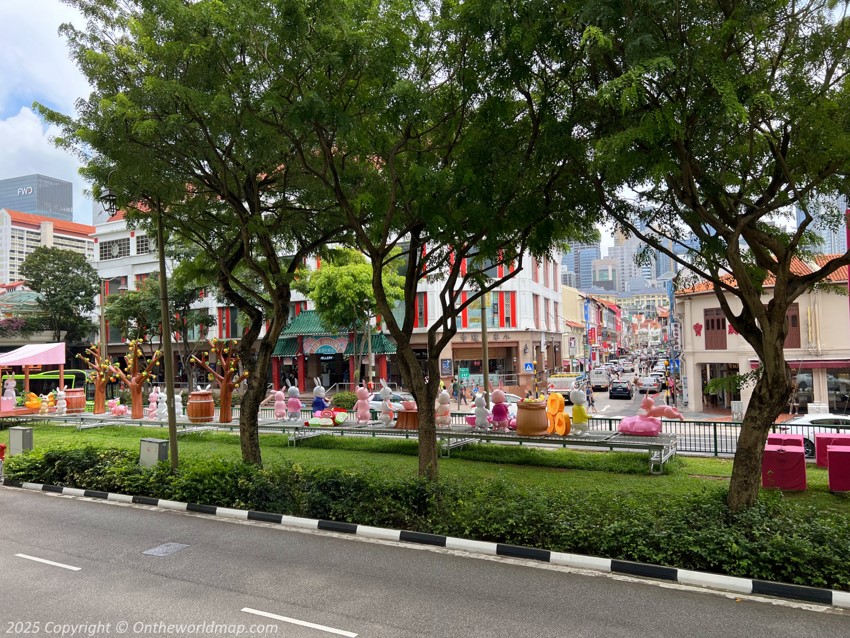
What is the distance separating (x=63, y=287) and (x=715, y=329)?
50.4 metres

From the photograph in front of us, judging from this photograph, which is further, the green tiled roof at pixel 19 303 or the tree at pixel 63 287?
the green tiled roof at pixel 19 303

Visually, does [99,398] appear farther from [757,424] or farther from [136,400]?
[757,424]

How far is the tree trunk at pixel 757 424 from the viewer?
24.9ft

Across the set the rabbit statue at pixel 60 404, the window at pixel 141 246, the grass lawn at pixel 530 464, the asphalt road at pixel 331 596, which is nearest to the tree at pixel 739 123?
the asphalt road at pixel 331 596

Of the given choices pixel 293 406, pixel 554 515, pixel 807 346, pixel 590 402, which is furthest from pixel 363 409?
pixel 807 346

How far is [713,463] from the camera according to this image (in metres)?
14.4

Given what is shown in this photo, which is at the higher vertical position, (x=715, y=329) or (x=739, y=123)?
(x=739, y=123)

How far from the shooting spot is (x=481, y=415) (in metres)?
17.1

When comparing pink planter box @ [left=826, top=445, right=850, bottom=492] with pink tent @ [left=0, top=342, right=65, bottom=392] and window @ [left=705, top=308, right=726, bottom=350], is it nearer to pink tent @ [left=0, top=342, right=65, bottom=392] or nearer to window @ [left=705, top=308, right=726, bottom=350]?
window @ [left=705, top=308, right=726, bottom=350]

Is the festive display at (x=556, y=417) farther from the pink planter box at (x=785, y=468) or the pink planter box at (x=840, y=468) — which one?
the pink planter box at (x=840, y=468)

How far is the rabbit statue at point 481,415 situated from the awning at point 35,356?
21.2m

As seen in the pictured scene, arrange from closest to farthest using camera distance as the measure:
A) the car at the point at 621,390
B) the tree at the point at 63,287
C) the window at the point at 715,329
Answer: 1. the window at the point at 715,329
2. the car at the point at 621,390
3. the tree at the point at 63,287

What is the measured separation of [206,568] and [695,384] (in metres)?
30.1

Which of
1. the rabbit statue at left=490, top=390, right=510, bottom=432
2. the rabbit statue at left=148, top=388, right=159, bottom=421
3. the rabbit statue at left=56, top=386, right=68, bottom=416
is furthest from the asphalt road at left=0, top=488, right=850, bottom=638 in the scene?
the rabbit statue at left=56, top=386, right=68, bottom=416
